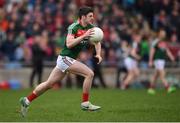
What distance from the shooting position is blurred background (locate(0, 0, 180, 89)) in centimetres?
2997

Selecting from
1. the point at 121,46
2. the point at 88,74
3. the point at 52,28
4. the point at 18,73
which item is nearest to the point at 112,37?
the point at 121,46

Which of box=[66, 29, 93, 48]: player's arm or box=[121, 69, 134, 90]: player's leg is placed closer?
box=[66, 29, 93, 48]: player's arm

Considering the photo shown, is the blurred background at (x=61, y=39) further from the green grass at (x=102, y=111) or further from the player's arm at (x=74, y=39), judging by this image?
the player's arm at (x=74, y=39)

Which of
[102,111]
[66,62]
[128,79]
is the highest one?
[66,62]

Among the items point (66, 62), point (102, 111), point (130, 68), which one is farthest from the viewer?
point (130, 68)

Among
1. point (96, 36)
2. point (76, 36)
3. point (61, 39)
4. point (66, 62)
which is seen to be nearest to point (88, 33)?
point (96, 36)

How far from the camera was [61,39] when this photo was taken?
1201 inches

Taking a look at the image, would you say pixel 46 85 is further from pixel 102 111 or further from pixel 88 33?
pixel 102 111

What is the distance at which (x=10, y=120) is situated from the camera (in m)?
13.5

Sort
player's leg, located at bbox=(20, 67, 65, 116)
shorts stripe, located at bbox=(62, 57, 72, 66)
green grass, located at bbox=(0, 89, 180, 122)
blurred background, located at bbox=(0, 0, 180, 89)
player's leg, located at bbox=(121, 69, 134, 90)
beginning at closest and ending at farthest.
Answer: green grass, located at bbox=(0, 89, 180, 122), player's leg, located at bbox=(20, 67, 65, 116), shorts stripe, located at bbox=(62, 57, 72, 66), player's leg, located at bbox=(121, 69, 134, 90), blurred background, located at bbox=(0, 0, 180, 89)

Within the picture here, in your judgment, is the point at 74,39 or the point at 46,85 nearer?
the point at 74,39

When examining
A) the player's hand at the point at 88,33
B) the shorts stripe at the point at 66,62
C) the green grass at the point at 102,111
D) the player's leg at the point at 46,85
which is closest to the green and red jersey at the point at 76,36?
the shorts stripe at the point at 66,62

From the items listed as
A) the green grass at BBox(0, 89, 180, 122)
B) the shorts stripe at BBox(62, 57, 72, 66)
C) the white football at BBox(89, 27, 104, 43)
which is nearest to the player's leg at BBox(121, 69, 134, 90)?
the green grass at BBox(0, 89, 180, 122)

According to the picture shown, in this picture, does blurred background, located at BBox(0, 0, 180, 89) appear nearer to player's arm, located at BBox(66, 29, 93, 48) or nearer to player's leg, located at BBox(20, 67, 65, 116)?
player's leg, located at BBox(20, 67, 65, 116)
